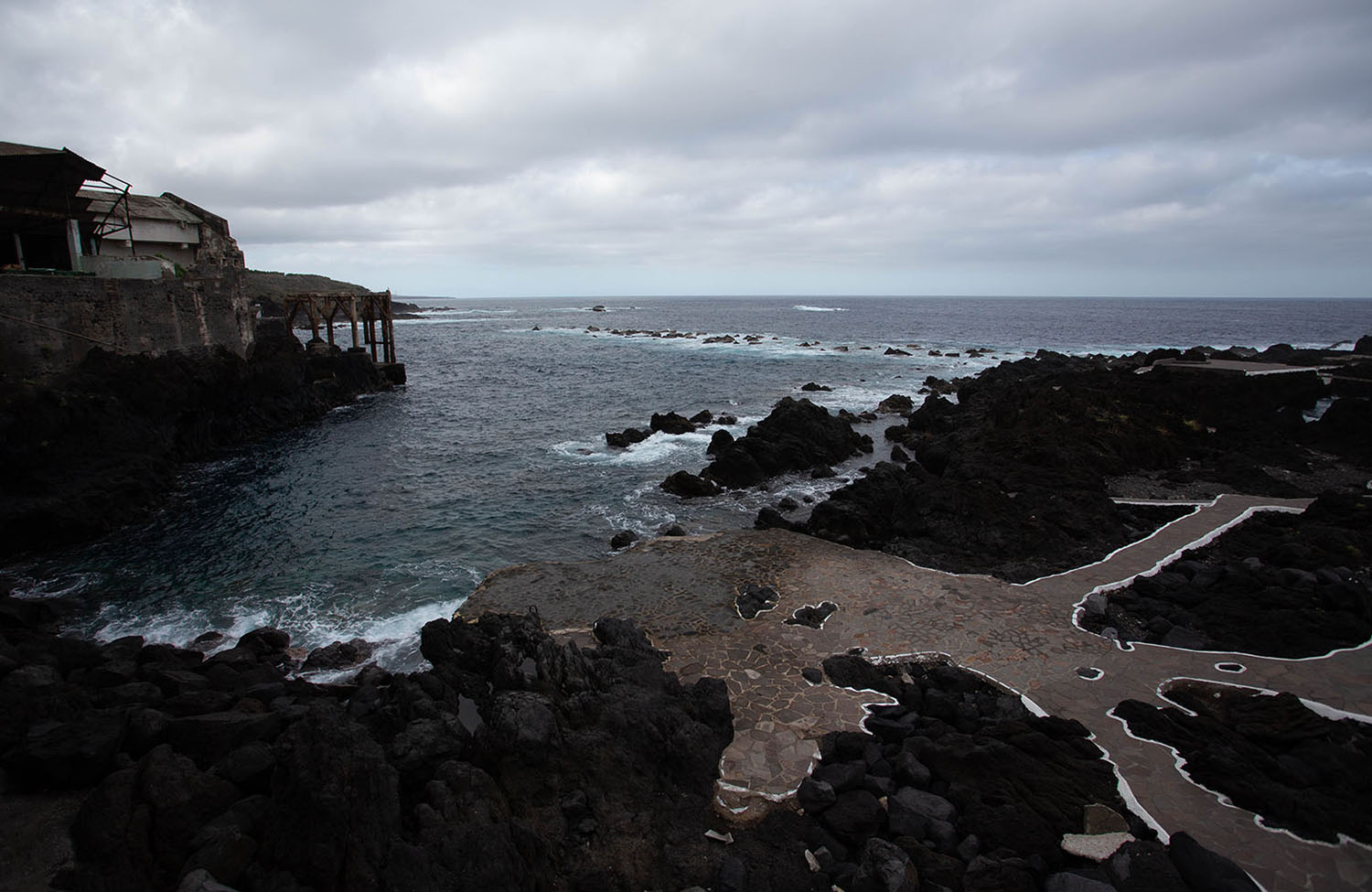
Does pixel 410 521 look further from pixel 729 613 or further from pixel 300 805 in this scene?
pixel 300 805

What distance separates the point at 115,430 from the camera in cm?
2333

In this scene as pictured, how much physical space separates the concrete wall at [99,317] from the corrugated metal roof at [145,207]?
21.6 feet

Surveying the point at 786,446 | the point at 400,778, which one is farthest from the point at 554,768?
the point at 786,446

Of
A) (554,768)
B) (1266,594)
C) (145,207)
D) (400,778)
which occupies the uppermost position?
(145,207)

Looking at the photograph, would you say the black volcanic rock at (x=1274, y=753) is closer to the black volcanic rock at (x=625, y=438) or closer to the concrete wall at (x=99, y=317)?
the black volcanic rock at (x=625, y=438)

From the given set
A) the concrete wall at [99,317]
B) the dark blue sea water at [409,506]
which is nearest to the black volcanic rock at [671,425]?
the dark blue sea water at [409,506]

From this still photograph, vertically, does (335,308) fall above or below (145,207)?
below

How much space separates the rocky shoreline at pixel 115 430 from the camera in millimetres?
19844

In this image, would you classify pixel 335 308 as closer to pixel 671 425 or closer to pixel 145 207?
pixel 145 207

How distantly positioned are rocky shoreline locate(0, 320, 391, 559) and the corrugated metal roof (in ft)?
28.8

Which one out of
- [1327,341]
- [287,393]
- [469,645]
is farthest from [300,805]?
[1327,341]

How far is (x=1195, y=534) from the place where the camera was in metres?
17.8

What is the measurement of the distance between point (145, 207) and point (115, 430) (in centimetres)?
1987

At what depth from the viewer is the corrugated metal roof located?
32438 millimetres
